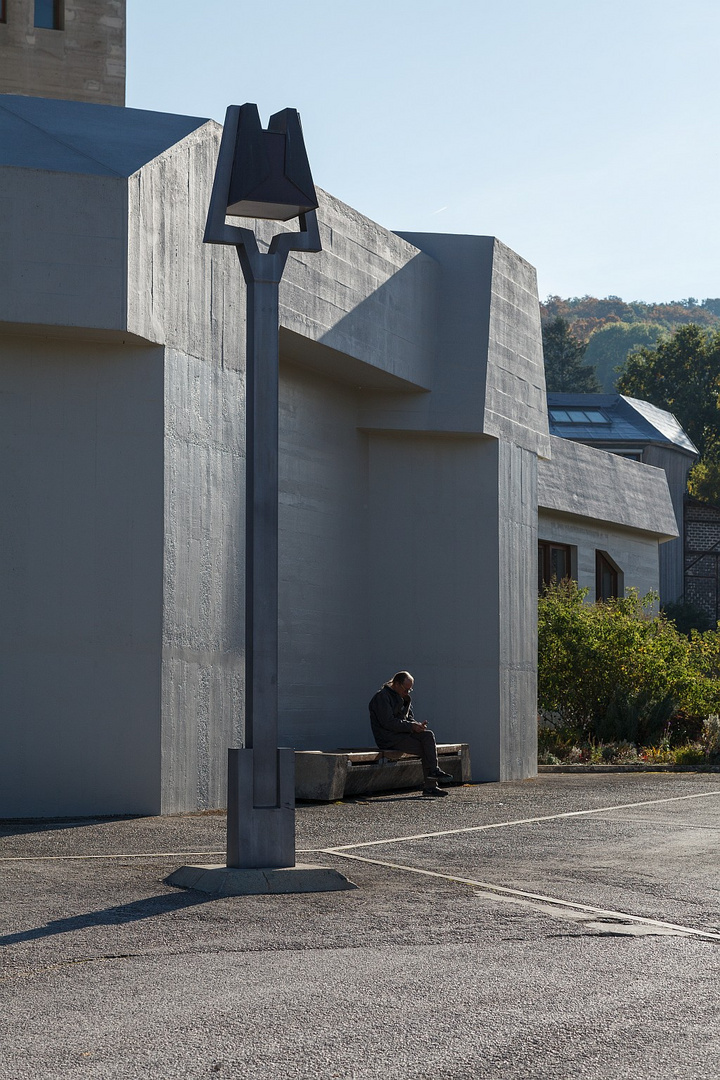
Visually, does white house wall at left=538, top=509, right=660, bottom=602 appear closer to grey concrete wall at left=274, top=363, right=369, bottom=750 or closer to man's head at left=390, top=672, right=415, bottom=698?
grey concrete wall at left=274, top=363, right=369, bottom=750

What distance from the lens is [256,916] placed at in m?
6.92

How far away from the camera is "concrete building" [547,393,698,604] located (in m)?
41.5

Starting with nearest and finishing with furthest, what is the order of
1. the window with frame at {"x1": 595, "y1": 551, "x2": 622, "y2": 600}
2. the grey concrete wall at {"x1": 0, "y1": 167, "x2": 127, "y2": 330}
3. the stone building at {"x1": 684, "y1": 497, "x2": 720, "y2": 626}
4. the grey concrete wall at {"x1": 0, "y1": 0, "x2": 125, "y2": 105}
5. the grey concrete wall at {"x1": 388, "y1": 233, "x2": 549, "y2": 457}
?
the grey concrete wall at {"x1": 0, "y1": 167, "x2": 127, "y2": 330}, the grey concrete wall at {"x1": 388, "y1": 233, "x2": 549, "y2": 457}, the grey concrete wall at {"x1": 0, "y1": 0, "x2": 125, "y2": 105}, the window with frame at {"x1": 595, "y1": 551, "x2": 622, "y2": 600}, the stone building at {"x1": 684, "y1": 497, "x2": 720, "y2": 626}

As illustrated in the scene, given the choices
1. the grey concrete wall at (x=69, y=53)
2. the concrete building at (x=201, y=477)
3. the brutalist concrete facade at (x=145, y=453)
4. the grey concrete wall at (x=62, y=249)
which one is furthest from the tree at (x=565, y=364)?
the grey concrete wall at (x=62, y=249)

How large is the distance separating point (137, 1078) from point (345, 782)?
9729mm

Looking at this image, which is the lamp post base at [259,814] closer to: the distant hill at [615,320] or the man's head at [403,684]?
the man's head at [403,684]

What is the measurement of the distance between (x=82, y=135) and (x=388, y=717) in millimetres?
6628

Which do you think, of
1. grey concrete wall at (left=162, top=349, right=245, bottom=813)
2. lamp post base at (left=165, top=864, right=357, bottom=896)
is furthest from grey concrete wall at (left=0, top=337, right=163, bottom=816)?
lamp post base at (left=165, top=864, right=357, bottom=896)

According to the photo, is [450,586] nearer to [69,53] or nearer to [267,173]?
[267,173]

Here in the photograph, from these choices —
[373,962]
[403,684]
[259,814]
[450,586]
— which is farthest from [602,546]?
[373,962]

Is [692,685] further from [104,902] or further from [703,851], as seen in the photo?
[104,902]

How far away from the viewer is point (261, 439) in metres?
8.51

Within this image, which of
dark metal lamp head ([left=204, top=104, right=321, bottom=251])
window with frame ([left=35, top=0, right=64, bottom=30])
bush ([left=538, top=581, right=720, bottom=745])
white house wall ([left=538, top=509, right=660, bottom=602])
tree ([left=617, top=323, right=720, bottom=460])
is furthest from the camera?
tree ([left=617, top=323, right=720, bottom=460])

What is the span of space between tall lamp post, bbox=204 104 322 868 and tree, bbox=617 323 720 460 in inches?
2313
